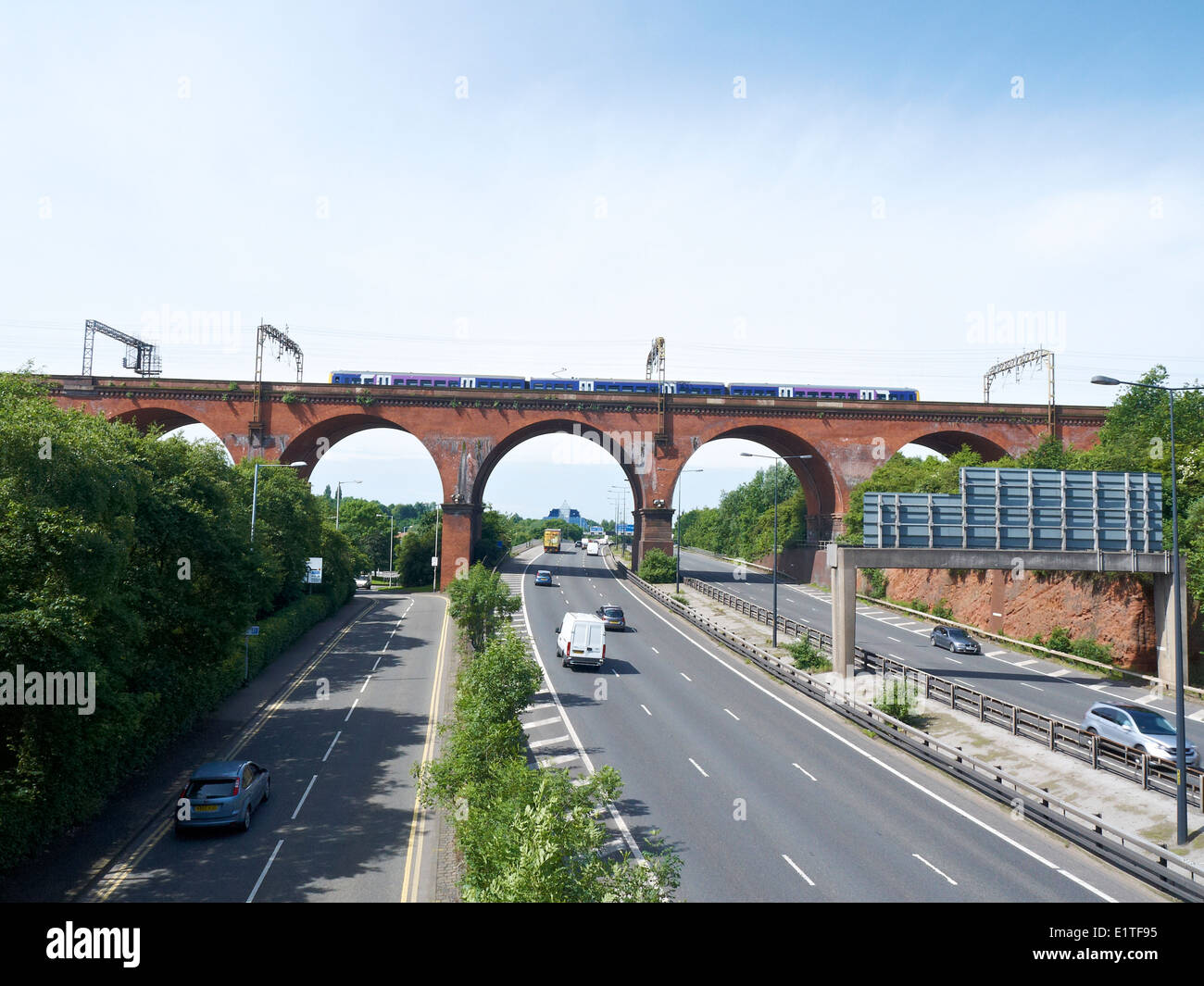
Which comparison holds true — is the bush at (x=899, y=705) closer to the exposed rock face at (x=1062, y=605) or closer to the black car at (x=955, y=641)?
the black car at (x=955, y=641)

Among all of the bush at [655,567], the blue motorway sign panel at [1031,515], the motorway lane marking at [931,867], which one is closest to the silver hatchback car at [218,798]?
the motorway lane marking at [931,867]

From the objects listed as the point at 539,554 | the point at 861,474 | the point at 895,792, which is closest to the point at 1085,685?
the point at 895,792

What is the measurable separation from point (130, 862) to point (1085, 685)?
37.7m

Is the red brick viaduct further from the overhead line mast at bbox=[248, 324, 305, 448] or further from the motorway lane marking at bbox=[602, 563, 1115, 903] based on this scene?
the motorway lane marking at bbox=[602, 563, 1115, 903]

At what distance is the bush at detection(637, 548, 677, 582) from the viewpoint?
2569 inches

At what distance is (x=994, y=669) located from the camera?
3744 cm

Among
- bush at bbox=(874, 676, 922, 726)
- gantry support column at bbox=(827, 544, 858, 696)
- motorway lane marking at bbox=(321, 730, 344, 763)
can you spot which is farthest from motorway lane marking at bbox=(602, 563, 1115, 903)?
motorway lane marking at bbox=(321, 730, 344, 763)

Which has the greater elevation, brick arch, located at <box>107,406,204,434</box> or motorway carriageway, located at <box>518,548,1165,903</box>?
brick arch, located at <box>107,406,204,434</box>

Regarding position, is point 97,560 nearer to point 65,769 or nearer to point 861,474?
point 65,769

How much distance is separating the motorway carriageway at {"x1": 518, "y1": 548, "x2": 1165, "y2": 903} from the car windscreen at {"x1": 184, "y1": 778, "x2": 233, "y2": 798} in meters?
8.90

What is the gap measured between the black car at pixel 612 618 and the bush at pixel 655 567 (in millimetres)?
17452

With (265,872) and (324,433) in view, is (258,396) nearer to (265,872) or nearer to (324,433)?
(324,433)

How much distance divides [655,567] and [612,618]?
18995 mm
